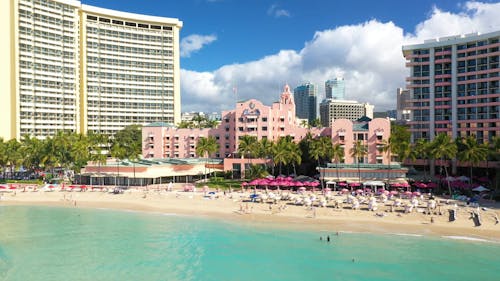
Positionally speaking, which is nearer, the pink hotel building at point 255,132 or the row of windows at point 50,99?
the pink hotel building at point 255,132

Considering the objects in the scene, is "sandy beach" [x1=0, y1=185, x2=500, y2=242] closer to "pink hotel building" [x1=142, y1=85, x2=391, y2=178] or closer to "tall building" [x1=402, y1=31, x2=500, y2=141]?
"pink hotel building" [x1=142, y1=85, x2=391, y2=178]

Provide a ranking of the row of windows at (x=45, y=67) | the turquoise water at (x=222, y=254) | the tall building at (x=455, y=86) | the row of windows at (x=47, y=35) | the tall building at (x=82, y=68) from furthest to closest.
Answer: the row of windows at (x=45, y=67) < the row of windows at (x=47, y=35) < the tall building at (x=82, y=68) < the tall building at (x=455, y=86) < the turquoise water at (x=222, y=254)

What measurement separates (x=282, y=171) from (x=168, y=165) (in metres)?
27.7

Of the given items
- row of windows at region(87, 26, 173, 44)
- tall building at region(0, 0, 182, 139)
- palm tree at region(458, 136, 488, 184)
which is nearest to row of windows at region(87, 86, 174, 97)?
tall building at region(0, 0, 182, 139)

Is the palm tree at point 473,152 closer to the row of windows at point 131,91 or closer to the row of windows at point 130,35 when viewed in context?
the row of windows at point 131,91

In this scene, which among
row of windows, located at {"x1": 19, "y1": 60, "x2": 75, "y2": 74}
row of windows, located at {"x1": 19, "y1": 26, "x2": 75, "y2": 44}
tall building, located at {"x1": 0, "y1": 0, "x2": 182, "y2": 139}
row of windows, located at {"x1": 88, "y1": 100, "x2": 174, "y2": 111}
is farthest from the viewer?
row of windows, located at {"x1": 88, "y1": 100, "x2": 174, "y2": 111}

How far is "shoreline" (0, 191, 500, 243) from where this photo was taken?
55500 millimetres

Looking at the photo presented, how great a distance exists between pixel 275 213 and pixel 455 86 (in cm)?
7194

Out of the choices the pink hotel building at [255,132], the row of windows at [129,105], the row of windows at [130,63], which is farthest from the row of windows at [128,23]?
the pink hotel building at [255,132]

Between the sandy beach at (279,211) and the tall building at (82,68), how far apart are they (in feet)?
212

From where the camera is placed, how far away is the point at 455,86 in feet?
355

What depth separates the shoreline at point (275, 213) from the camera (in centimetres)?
5550

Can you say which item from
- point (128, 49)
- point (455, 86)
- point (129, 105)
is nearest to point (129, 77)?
point (128, 49)

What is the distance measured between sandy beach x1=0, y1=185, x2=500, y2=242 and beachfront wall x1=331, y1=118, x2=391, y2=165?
23.1 m
